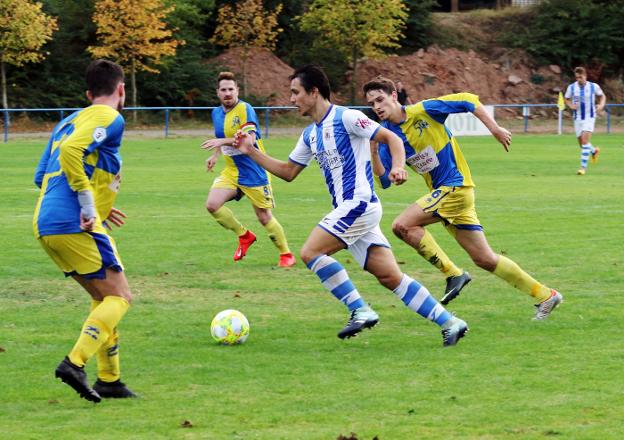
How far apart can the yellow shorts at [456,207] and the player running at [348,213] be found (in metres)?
1.32


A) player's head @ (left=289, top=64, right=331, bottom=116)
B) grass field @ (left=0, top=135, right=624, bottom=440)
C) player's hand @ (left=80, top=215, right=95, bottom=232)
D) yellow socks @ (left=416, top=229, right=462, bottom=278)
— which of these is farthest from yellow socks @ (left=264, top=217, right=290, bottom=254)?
player's hand @ (left=80, top=215, right=95, bottom=232)

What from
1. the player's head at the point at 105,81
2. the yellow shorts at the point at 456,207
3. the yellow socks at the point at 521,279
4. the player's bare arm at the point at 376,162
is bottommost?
the yellow socks at the point at 521,279

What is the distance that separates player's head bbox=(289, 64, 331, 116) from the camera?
824cm

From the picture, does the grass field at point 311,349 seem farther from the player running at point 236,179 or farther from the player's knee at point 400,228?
the player's knee at point 400,228

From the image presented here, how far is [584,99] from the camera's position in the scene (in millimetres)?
27438

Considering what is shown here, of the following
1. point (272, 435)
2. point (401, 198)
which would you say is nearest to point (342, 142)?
point (272, 435)

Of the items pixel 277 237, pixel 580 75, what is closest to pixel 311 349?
pixel 277 237

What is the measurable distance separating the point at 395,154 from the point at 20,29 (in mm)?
35068

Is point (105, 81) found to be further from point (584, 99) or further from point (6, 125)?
point (6, 125)

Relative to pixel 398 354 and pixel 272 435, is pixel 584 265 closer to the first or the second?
pixel 398 354

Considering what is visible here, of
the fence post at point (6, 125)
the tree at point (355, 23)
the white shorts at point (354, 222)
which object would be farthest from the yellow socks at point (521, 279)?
the tree at point (355, 23)

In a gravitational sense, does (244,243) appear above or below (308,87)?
below

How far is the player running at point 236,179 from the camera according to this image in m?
12.9

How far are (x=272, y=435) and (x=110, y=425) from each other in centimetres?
92
